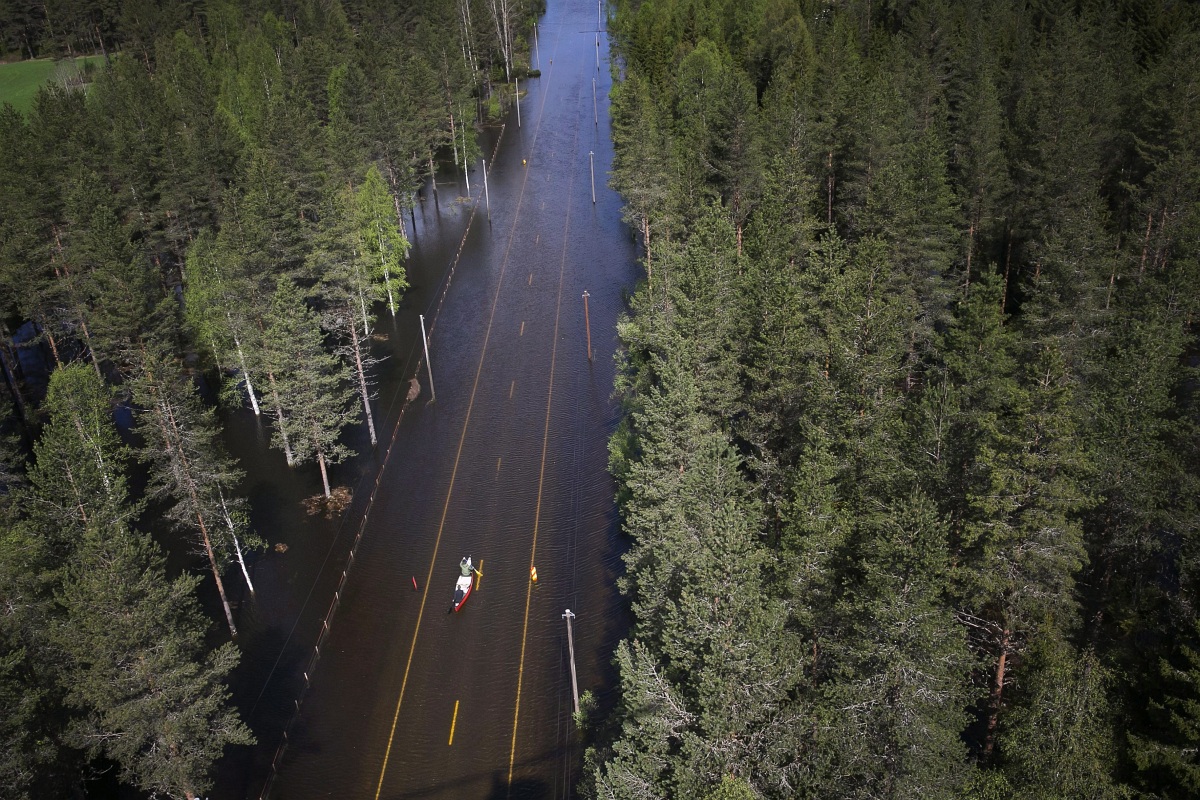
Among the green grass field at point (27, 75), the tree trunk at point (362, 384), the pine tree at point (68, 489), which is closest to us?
the pine tree at point (68, 489)

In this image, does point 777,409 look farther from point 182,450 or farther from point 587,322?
point 587,322

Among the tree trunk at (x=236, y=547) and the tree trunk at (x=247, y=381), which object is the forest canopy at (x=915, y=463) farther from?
the tree trunk at (x=247, y=381)

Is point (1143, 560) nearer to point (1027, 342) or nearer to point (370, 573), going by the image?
point (1027, 342)

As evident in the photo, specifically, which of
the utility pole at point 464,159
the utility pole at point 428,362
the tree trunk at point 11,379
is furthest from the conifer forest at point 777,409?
the utility pole at point 464,159

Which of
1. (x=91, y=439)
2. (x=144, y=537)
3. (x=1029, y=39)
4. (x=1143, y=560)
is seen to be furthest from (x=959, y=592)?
(x=1029, y=39)

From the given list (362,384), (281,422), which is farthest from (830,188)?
(281,422)
